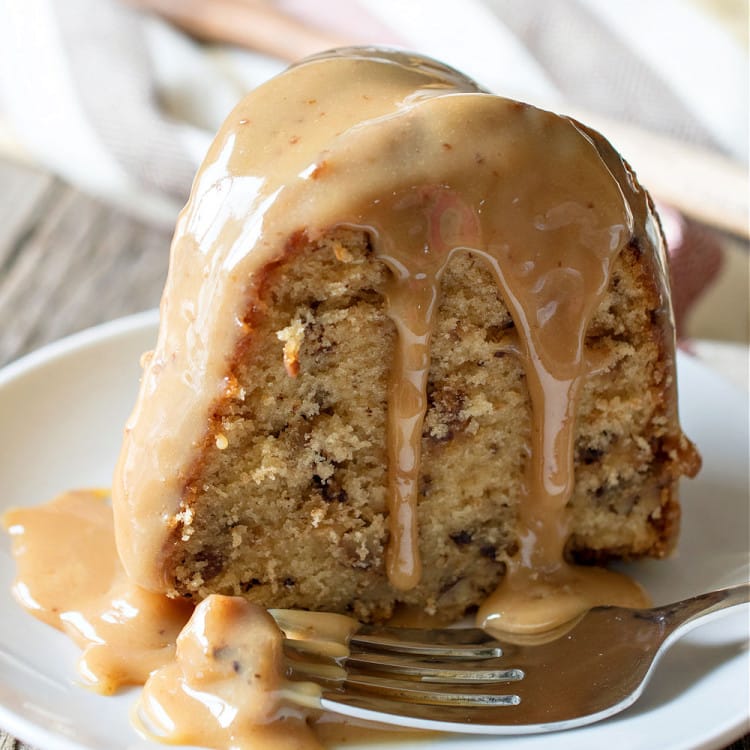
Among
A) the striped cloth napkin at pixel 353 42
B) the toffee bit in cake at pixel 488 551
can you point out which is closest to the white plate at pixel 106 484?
the toffee bit in cake at pixel 488 551

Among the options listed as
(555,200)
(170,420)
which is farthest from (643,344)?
(170,420)

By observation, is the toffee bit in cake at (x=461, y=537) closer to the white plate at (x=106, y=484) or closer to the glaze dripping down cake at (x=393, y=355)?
the glaze dripping down cake at (x=393, y=355)

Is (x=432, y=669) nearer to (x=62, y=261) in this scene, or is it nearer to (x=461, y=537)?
(x=461, y=537)

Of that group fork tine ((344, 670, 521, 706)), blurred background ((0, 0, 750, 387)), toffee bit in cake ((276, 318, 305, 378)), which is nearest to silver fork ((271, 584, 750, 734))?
fork tine ((344, 670, 521, 706))

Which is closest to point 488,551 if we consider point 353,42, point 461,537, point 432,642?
point 461,537

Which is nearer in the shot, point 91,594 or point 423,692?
point 423,692

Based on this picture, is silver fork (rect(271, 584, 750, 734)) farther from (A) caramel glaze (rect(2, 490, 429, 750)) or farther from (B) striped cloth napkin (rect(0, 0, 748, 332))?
(B) striped cloth napkin (rect(0, 0, 748, 332))
